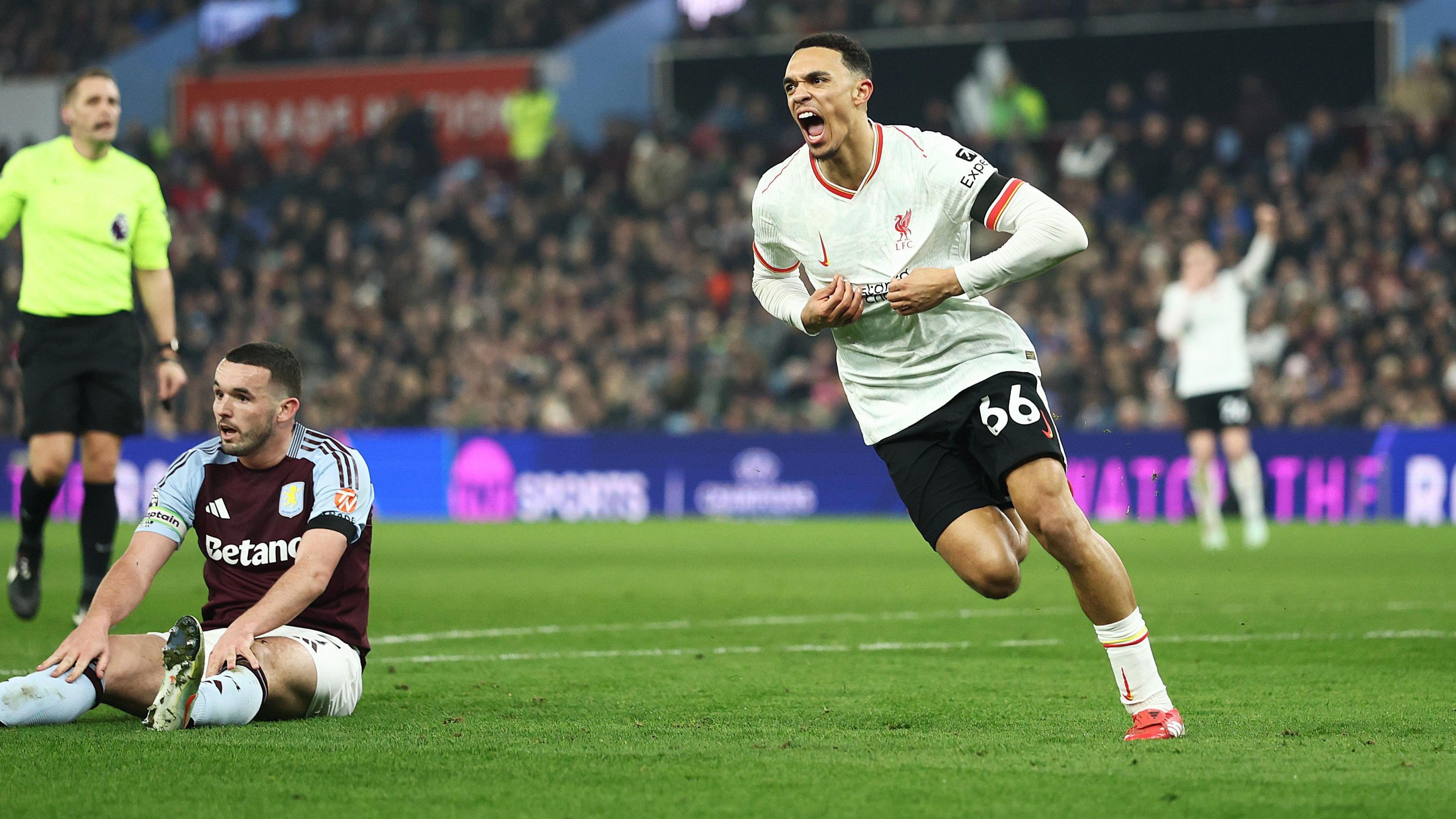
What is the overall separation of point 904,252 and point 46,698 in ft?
9.09

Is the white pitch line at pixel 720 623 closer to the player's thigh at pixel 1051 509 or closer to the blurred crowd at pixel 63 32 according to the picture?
the player's thigh at pixel 1051 509

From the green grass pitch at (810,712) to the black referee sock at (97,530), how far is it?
32 cm

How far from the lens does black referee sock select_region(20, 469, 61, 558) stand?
8.34 metres

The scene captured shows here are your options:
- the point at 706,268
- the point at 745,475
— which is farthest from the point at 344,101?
the point at 745,475

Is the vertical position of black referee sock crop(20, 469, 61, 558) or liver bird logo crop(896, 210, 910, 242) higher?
liver bird logo crop(896, 210, 910, 242)

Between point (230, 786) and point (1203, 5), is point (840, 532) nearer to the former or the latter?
point (1203, 5)

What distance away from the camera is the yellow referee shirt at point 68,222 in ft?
27.3

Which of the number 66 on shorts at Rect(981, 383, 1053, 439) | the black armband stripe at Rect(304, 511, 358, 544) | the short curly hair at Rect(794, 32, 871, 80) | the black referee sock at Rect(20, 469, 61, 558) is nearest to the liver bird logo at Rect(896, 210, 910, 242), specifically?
the short curly hair at Rect(794, 32, 871, 80)

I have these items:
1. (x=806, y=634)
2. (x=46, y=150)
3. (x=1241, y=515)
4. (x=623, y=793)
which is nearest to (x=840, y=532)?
(x=1241, y=515)

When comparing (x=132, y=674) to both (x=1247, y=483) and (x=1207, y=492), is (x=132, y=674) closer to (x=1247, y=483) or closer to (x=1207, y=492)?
(x=1207, y=492)

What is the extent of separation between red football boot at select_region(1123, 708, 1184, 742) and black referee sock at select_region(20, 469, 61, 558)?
5323 millimetres

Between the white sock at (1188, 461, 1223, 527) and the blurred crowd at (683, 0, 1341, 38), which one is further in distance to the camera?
the blurred crowd at (683, 0, 1341, 38)

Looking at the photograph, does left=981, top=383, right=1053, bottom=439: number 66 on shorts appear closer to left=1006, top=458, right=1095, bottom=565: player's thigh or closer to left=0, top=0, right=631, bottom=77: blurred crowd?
left=1006, top=458, right=1095, bottom=565: player's thigh

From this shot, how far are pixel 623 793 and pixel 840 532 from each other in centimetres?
1283
